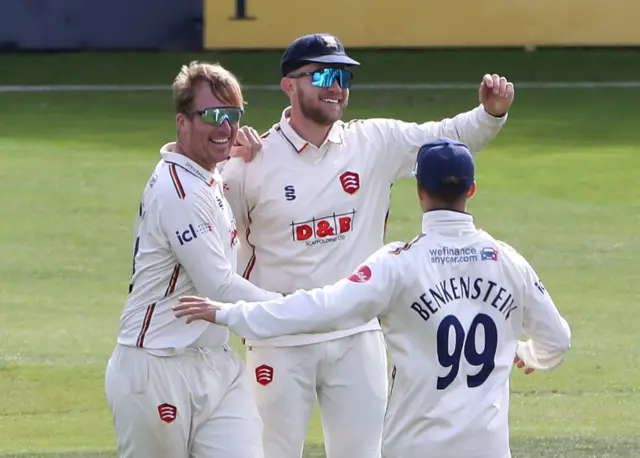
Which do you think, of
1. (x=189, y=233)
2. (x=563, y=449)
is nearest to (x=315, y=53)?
(x=189, y=233)

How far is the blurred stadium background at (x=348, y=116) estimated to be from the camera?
29.9 ft

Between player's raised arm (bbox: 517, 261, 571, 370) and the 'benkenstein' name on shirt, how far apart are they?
0.12 meters

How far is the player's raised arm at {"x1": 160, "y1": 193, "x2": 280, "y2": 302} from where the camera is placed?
5352mm

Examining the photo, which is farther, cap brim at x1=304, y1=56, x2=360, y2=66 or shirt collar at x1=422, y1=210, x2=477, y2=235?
cap brim at x1=304, y1=56, x2=360, y2=66

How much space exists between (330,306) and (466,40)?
1671 cm

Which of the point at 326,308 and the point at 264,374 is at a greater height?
the point at 326,308

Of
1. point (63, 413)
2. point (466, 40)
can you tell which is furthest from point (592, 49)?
point (63, 413)

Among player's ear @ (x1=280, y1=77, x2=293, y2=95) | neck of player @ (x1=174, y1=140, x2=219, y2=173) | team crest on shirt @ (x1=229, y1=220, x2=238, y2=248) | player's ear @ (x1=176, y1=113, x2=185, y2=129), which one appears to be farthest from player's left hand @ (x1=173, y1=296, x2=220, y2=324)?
player's ear @ (x1=280, y1=77, x2=293, y2=95)

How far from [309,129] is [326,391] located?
1.11 meters

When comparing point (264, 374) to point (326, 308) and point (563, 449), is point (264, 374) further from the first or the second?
point (563, 449)

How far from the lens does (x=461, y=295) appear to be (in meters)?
4.74

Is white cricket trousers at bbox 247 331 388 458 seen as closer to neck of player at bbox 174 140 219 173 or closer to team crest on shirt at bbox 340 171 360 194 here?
team crest on shirt at bbox 340 171 360 194

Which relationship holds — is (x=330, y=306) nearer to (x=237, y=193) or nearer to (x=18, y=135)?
(x=237, y=193)

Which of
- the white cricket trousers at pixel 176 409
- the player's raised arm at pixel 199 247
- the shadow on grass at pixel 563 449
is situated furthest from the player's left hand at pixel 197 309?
the shadow on grass at pixel 563 449
